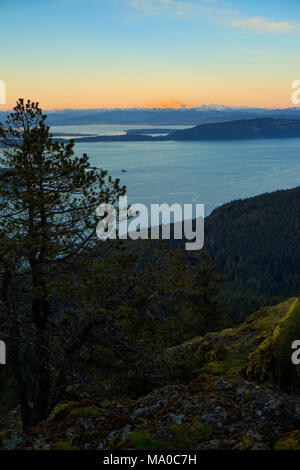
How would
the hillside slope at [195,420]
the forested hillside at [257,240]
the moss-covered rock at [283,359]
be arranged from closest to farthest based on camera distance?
the hillside slope at [195,420] < the moss-covered rock at [283,359] < the forested hillside at [257,240]

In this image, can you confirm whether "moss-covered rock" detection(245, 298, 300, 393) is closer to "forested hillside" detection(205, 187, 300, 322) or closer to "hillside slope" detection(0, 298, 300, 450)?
"hillside slope" detection(0, 298, 300, 450)

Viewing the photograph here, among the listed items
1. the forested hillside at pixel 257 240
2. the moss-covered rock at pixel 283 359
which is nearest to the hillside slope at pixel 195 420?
the moss-covered rock at pixel 283 359

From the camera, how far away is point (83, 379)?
347 inches

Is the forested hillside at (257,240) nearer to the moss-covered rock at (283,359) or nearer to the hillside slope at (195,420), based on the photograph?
the moss-covered rock at (283,359)

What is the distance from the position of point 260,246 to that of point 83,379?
546 feet

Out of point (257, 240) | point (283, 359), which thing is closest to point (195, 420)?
point (283, 359)

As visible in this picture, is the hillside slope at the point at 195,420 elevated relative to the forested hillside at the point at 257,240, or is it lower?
elevated

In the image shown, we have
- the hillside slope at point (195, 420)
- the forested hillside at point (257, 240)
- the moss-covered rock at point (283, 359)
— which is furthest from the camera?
the forested hillside at point (257, 240)

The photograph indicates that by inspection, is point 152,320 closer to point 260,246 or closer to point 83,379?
point 83,379

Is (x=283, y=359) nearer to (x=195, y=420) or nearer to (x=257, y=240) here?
(x=195, y=420)

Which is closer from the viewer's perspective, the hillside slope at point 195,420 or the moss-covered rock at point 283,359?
the hillside slope at point 195,420

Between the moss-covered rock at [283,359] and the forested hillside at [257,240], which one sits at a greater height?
the moss-covered rock at [283,359]

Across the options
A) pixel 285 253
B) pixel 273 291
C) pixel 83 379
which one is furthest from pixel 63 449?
pixel 285 253

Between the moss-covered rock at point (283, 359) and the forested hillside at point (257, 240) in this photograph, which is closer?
the moss-covered rock at point (283, 359)
